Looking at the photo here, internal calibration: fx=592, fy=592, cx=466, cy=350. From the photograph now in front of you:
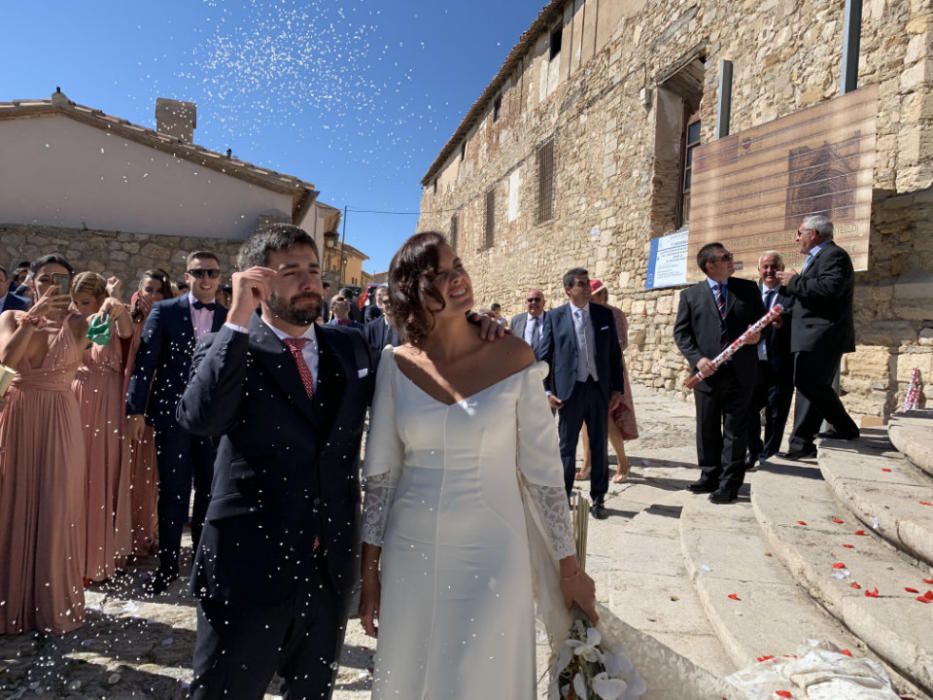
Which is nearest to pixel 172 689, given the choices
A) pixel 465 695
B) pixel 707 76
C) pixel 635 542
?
pixel 465 695

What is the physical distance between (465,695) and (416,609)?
0.28 metres

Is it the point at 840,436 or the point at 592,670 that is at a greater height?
the point at 840,436

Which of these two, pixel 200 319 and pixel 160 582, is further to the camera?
pixel 200 319

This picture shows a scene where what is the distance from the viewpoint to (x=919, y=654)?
7.11 feet

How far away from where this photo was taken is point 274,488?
5.76 feet

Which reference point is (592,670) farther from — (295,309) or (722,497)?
(722,497)

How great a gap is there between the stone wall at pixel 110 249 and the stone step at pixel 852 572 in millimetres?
10440

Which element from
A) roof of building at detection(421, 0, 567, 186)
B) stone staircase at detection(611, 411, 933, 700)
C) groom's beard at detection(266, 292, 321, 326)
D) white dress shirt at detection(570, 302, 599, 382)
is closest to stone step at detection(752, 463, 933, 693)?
stone staircase at detection(611, 411, 933, 700)

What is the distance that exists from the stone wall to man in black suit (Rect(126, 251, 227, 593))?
7931mm

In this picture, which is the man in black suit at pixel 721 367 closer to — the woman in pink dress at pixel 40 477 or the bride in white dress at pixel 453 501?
the bride in white dress at pixel 453 501

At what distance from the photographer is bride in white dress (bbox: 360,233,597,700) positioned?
179cm

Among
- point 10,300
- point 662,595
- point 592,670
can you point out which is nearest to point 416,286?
point 592,670

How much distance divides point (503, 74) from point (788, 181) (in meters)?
14.7

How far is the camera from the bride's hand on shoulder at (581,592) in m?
1.92
